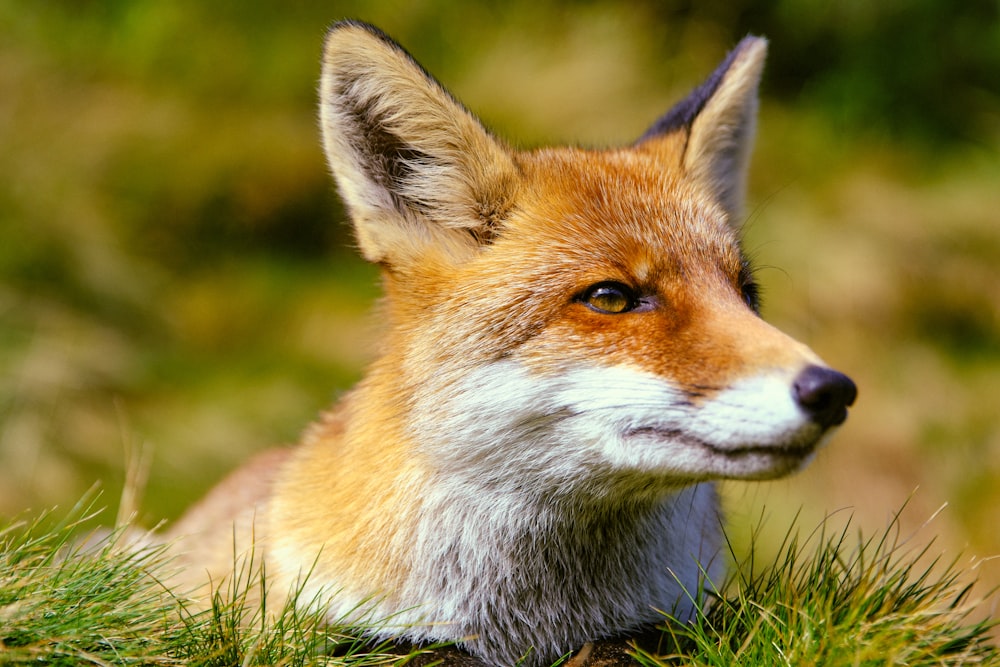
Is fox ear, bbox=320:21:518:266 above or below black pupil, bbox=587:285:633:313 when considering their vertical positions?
above

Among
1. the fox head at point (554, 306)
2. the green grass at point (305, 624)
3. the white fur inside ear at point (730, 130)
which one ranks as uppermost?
the white fur inside ear at point (730, 130)

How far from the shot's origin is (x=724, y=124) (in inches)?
174

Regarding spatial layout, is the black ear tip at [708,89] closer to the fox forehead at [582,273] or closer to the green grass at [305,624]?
the fox forehead at [582,273]

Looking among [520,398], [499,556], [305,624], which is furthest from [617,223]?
[305,624]

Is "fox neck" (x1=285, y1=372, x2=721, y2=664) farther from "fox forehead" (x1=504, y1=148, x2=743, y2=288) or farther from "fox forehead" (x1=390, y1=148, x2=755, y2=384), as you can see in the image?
"fox forehead" (x1=504, y1=148, x2=743, y2=288)

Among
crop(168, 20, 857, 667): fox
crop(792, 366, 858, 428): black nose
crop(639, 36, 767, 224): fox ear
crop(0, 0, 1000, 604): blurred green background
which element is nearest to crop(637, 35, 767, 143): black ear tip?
crop(639, 36, 767, 224): fox ear

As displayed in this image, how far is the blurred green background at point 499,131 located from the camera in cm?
850

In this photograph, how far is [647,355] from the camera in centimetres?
316

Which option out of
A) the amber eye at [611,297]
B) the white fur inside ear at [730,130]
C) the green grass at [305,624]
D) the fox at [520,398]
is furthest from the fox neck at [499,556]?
the white fur inside ear at [730,130]

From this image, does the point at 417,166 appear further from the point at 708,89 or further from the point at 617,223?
the point at 708,89

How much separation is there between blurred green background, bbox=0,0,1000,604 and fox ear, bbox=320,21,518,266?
4.93 metres

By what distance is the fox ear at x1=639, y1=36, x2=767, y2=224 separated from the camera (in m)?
4.29

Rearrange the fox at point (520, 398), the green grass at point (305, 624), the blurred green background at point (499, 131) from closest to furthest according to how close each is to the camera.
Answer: the green grass at point (305, 624)
the fox at point (520, 398)
the blurred green background at point (499, 131)

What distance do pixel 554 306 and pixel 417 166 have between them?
888 millimetres
